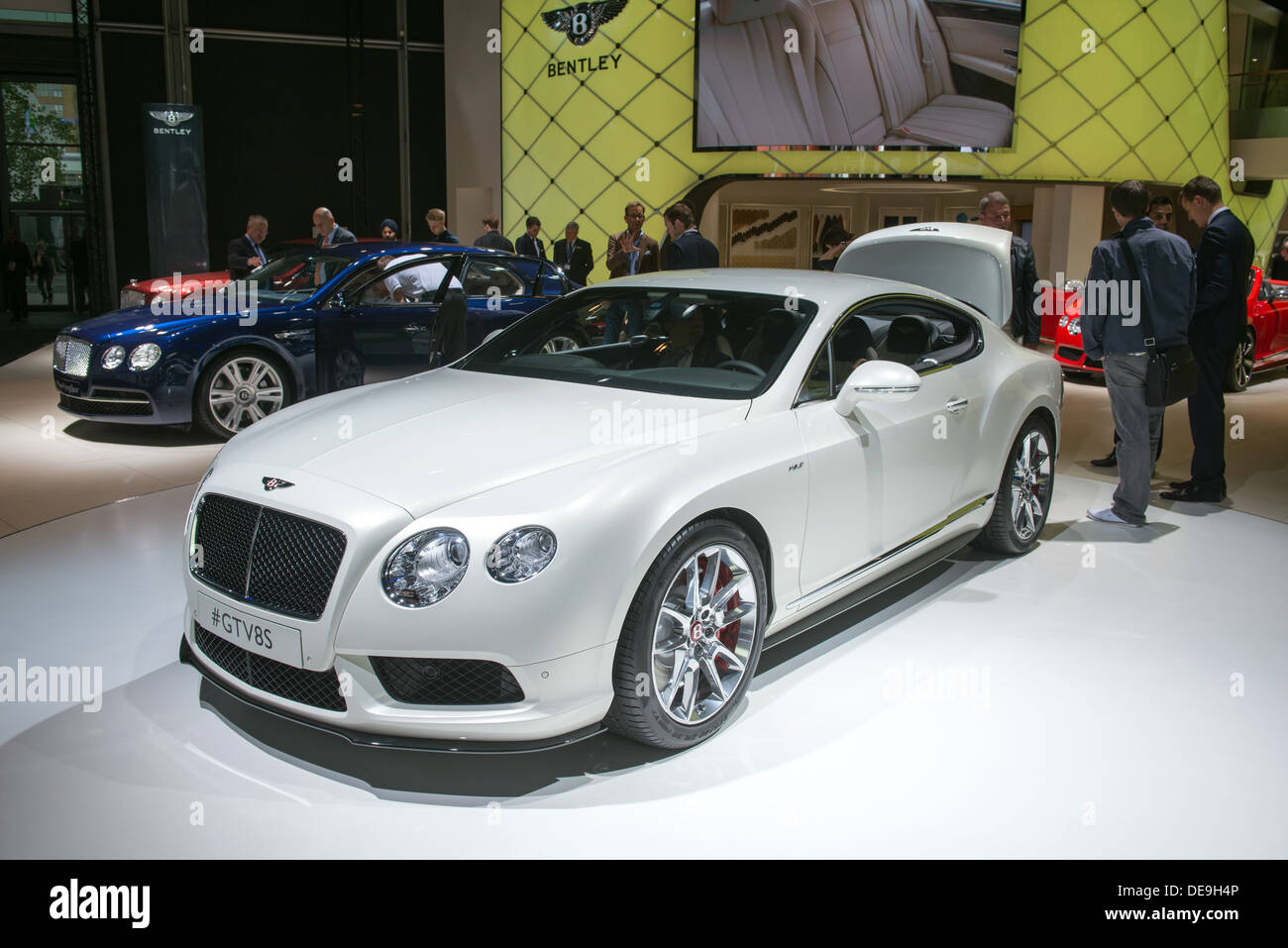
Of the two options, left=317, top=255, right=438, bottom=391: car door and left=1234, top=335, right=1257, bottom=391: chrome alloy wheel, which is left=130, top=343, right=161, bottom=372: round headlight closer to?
left=317, top=255, right=438, bottom=391: car door

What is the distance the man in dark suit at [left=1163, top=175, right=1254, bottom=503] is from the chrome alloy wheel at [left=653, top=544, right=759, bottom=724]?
11.9 ft

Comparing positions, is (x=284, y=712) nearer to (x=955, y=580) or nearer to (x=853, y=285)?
(x=853, y=285)

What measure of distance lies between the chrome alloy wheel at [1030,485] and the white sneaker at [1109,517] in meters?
0.60

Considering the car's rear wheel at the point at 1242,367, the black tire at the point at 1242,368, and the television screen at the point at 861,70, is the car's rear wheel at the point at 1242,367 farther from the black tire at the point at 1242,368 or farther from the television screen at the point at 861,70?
the television screen at the point at 861,70

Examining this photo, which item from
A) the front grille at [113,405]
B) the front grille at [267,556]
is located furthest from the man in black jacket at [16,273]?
the front grille at [267,556]

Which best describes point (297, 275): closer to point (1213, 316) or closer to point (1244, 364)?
point (1213, 316)

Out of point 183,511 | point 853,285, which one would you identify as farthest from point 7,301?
point 853,285

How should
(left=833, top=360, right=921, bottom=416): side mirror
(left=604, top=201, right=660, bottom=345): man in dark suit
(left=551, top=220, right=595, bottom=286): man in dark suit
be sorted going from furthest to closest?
(left=551, top=220, right=595, bottom=286): man in dark suit, (left=604, top=201, right=660, bottom=345): man in dark suit, (left=833, top=360, right=921, bottom=416): side mirror

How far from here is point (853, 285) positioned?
12.2 ft

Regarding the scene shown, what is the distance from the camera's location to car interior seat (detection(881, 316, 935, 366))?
3.96 meters

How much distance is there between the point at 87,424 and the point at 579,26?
30.5ft

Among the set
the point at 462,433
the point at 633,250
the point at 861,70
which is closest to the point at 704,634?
the point at 462,433

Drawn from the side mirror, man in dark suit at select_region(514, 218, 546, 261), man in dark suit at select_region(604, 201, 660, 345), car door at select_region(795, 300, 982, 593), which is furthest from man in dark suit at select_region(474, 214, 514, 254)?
the side mirror
